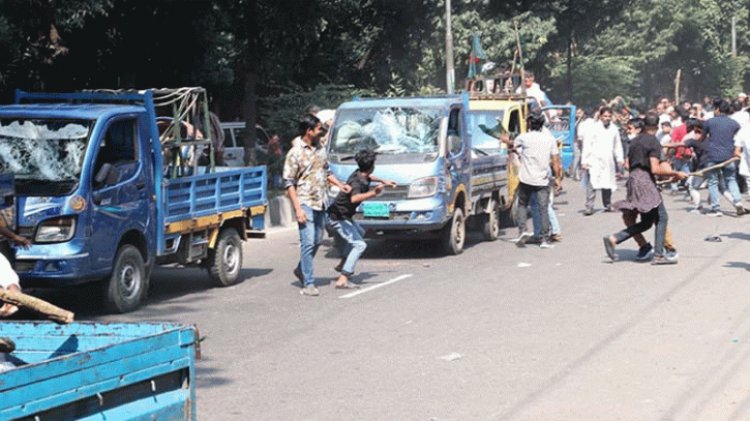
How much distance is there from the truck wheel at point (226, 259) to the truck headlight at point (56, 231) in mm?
2605

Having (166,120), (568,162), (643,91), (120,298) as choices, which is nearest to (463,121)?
(166,120)

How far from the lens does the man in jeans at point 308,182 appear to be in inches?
469

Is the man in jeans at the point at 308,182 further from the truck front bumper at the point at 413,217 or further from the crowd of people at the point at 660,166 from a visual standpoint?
the crowd of people at the point at 660,166

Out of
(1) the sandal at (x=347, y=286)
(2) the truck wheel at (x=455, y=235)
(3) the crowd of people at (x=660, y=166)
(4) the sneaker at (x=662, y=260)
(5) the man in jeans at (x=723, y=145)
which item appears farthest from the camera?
(5) the man in jeans at (x=723, y=145)

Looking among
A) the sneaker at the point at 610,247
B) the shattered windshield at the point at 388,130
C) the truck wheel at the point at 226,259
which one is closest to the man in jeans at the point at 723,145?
the sneaker at the point at 610,247

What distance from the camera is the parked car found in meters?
26.3

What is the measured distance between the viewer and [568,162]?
27000mm

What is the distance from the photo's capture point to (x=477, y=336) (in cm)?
995

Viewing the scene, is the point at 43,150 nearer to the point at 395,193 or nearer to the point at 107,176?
the point at 107,176

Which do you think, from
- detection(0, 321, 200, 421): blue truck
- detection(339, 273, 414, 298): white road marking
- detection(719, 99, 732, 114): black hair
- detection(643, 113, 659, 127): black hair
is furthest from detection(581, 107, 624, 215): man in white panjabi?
detection(0, 321, 200, 421): blue truck

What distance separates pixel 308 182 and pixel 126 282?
2065mm

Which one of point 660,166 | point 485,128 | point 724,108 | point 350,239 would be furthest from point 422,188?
point 724,108

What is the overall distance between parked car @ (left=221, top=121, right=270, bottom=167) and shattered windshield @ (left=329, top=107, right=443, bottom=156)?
963 centimetres

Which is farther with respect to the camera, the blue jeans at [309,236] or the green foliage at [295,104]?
the green foliage at [295,104]
